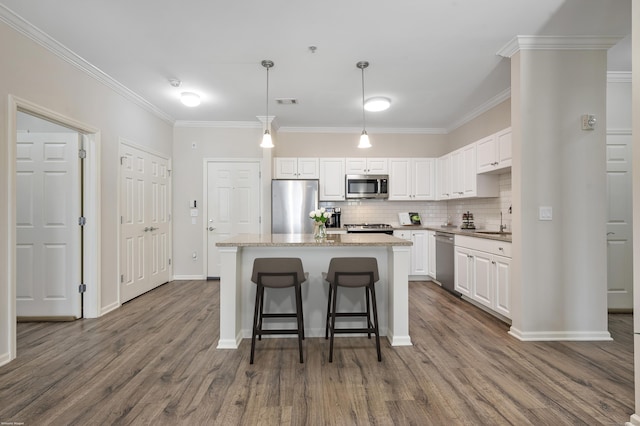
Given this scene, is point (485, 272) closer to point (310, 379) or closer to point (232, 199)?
point (310, 379)

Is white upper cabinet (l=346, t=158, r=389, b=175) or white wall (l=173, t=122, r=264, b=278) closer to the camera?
white wall (l=173, t=122, r=264, b=278)

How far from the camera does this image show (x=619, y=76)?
11.6 feet

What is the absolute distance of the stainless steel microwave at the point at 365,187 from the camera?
5398 mm

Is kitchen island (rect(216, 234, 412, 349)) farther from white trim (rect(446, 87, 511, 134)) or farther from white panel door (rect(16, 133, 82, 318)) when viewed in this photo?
white trim (rect(446, 87, 511, 134))

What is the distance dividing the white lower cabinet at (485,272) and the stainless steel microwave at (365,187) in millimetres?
1582

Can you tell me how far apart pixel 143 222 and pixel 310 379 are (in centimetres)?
344

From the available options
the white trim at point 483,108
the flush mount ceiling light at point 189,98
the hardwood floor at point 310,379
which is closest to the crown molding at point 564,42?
the white trim at point 483,108

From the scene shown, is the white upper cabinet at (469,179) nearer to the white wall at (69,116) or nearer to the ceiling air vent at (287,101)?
the ceiling air vent at (287,101)

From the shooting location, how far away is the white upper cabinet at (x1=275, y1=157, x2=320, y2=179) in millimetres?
5352

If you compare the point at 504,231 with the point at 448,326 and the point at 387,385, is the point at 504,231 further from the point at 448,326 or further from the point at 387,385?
the point at 387,385

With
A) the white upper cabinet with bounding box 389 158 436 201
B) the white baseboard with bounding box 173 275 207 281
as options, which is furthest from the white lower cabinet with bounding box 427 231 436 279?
the white baseboard with bounding box 173 275 207 281

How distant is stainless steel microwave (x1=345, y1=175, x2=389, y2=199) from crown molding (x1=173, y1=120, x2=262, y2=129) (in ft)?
6.04

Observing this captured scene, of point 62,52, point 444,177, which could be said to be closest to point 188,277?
Answer: point 62,52

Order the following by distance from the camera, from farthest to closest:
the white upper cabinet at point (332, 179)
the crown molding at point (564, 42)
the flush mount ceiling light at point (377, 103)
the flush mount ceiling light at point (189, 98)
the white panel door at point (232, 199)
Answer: the white upper cabinet at point (332, 179)
the white panel door at point (232, 199)
the flush mount ceiling light at point (377, 103)
the flush mount ceiling light at point (189, 98)
the crown molding at point (564, 42)
